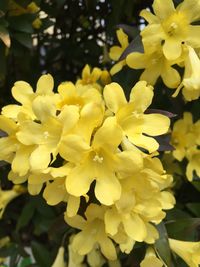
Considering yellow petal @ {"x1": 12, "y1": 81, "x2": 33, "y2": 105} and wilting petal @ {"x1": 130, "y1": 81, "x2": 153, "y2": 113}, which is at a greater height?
wilting petal @ {"x1": 130, "y1": 81, "x2": 153, "y2": 113}

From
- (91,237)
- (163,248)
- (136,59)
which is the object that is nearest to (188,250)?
(163,248)

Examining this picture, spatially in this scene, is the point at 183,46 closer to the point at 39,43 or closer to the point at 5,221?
the point at 39,43

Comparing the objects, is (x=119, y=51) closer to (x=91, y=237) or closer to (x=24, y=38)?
(x=24, y=38)

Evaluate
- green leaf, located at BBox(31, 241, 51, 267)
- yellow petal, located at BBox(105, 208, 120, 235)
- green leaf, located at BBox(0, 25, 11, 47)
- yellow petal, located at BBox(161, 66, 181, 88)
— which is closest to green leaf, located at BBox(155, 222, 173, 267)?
yellow petal, located at BBox(105, 208, 120, 235)

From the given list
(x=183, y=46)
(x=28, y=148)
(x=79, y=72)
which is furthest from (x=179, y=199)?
(x=28, y=148)

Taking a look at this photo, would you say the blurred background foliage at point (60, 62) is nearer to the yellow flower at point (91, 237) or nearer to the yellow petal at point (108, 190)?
→ the yellow flower at point (91, 237)

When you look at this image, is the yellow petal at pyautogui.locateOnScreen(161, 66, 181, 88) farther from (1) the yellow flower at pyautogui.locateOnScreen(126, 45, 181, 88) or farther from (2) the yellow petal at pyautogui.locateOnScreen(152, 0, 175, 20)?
(2) the yellow petal at pyautogui.locateOnScreen(152, 0, 175, 20)
